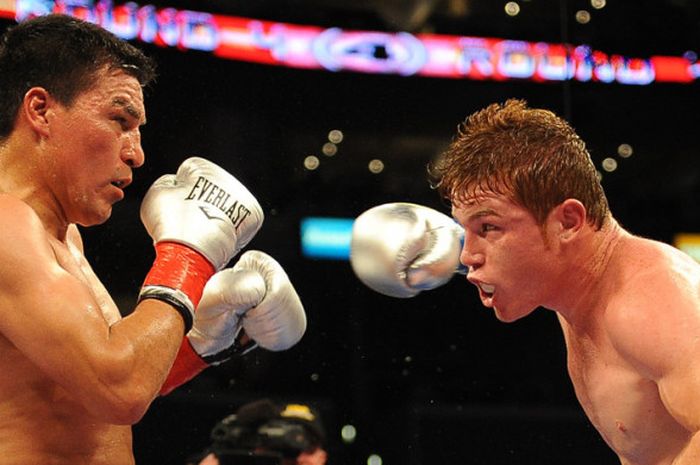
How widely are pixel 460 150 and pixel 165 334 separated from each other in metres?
0.70

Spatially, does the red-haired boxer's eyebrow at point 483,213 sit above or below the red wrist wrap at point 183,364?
above

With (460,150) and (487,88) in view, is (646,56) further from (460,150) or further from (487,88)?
(460,150)

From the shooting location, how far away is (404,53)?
5.06 metres

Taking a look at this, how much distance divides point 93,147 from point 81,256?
28cm

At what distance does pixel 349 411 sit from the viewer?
184 inches

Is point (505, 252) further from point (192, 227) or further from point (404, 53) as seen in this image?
point (404, 53)

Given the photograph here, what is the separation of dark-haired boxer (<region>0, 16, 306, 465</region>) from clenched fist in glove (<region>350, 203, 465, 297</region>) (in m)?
0.23

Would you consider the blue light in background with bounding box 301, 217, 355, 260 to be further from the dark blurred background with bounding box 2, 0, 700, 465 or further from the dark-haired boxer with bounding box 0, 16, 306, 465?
the dark-haired boxer with bounding box 0, 16, 306, 465

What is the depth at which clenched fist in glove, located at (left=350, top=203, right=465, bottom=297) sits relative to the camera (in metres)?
2.23

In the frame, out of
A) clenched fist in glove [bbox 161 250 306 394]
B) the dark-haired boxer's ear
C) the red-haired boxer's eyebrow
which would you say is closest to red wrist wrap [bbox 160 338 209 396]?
clenched fist in glove [bbox 161 250 306 394]

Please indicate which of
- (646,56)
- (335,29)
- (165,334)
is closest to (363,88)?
(335,29)

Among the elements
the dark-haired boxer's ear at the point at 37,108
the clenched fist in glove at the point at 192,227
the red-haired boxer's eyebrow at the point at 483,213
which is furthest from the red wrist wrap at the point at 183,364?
the red-haired boxer's eyebrow at the point at 483,213

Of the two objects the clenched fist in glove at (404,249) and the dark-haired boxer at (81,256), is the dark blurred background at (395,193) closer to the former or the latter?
the clenched fist in glove at (404,249)

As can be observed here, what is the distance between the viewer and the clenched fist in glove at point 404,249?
7.33 feet
